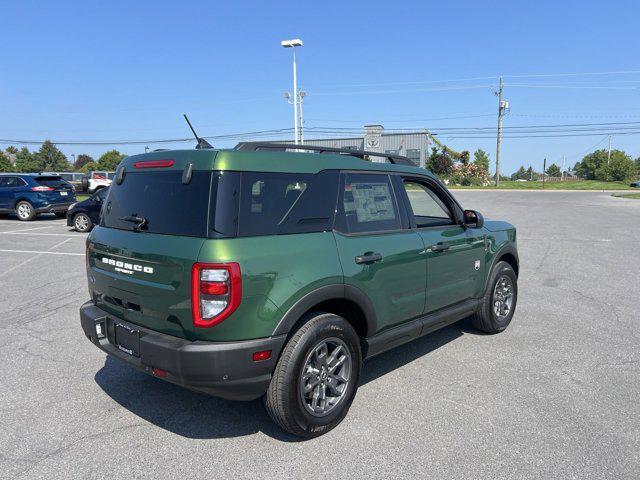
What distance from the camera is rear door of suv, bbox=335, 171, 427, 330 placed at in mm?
3268

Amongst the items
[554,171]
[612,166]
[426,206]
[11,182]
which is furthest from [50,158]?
[554,171]

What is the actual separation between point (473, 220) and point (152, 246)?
3.00m

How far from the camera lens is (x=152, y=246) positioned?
2879 millimetres

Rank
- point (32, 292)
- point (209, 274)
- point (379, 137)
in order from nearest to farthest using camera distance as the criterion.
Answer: point (209, 274) → point (32, 292) → point (379, 137)

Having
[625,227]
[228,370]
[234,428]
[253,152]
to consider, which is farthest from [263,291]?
[625,227]

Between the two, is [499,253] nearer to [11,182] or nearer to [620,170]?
[11,182]

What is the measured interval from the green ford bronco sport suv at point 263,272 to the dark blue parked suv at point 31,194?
15513 mm

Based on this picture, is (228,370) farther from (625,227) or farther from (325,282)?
(625,227)

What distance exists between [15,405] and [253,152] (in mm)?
2686

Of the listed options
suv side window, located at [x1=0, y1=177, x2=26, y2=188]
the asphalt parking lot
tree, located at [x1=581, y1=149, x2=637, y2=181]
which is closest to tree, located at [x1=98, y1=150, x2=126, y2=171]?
suv side window, located at [x1=0, y1=177, x2=26, y2=188]

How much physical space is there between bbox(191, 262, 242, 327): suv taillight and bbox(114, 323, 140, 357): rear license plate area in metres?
0.55

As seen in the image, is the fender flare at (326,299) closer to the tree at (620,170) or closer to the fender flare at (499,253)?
the fender flare at (499,253)

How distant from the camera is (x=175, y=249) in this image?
108 inches

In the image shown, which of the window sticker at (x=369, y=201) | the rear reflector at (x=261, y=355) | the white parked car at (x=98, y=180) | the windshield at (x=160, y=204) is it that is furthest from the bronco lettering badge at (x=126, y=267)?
the white parked car at (x=98, y=180)
